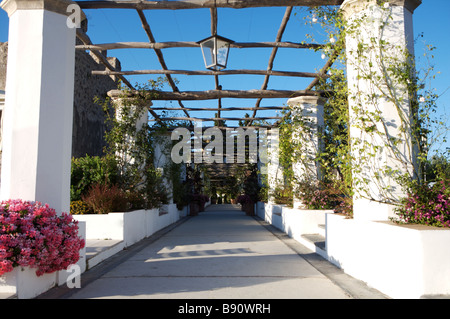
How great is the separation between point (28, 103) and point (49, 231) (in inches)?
58.1

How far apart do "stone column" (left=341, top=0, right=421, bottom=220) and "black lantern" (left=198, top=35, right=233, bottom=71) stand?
171 centimetres

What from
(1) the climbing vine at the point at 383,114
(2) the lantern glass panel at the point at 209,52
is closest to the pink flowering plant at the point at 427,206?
(1) the climbing vine at the point at 383,114

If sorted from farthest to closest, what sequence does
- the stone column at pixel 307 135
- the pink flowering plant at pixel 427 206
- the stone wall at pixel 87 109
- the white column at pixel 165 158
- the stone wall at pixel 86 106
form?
the white column at pixel 165 158
the stone wall at pixel 87 109
the stone wall at pixel 86 106
the stone column at pixel 307 135
the pink flowering plant at pixel 427 206

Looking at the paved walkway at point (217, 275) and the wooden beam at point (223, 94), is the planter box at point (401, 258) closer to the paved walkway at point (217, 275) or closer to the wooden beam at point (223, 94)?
the paved walkway at point (217, 275)

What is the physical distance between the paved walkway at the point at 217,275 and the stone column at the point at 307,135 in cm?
192

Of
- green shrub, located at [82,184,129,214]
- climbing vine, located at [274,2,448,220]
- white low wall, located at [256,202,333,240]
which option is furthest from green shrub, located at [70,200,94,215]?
climbing vine, located at [274,2,448,220]

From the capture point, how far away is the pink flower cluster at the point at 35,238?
3.22 m

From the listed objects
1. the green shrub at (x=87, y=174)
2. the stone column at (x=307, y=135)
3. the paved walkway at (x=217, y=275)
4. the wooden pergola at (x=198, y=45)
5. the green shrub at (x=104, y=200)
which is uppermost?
the wooden pergola at (x=198, y=45)

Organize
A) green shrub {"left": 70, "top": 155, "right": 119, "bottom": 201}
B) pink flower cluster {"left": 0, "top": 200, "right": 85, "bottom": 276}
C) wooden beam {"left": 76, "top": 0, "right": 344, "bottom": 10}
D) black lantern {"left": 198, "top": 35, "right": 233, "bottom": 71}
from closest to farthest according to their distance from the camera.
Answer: pink flower cluster {"left": 0, "top": 200, "right": 85, "bottom": 276}
wooden beam {"left": 76, "top": 0, "right": 344, "bottom": 10}
black lantern {"left": 198, "top": 35, "right": 233, "bottom": 71}
green shrub {"left": 70, "top": 155, "right": 119, "bottom": 201}

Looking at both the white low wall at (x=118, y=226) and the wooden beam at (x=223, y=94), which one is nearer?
the white low wall at (x=118, y=226)

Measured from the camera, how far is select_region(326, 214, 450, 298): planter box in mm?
3023
